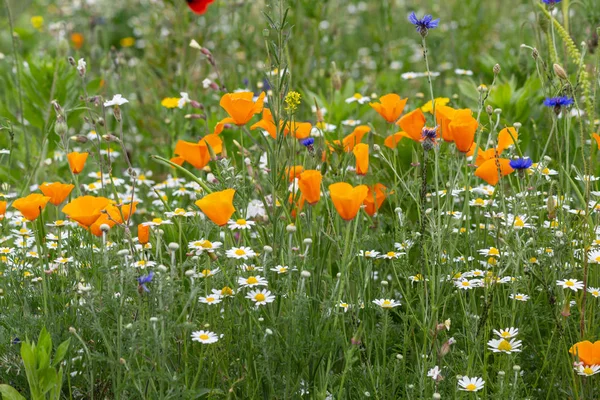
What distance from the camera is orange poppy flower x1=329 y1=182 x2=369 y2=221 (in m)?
1.69

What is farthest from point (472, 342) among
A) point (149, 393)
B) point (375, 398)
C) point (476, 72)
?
point (476, 72)

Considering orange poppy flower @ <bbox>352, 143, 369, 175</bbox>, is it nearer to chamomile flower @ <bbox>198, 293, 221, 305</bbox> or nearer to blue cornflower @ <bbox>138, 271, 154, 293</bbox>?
chamomile flower @ <bbox>198, 293, 221, 305</bbox>

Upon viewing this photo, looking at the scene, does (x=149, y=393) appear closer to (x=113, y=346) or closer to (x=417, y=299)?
(x=113, y=346)

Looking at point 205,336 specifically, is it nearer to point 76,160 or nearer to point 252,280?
point 252,280

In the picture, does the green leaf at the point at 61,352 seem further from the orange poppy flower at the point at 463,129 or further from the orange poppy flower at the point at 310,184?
the orange poppy flower at the point at 463,129

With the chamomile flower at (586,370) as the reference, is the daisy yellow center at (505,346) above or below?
above

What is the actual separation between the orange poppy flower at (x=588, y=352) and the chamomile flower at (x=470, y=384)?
22 centimetres

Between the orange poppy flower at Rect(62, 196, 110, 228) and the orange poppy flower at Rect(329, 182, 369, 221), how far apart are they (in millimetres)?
547

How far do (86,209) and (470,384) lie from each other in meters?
0.93

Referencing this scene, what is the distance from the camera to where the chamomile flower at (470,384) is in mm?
1643

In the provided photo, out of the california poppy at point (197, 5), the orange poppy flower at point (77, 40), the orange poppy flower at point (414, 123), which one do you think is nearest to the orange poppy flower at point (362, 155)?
the orange poppy flower at point (414, 123)

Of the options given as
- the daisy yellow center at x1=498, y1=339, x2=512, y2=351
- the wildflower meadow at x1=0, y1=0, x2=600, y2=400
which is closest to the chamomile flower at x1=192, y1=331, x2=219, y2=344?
the wildflower meadow at x1=0, y1=0, x2=600, y2=400

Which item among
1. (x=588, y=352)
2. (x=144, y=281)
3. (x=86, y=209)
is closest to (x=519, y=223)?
(x=588, y=352)

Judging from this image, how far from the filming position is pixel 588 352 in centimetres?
172
